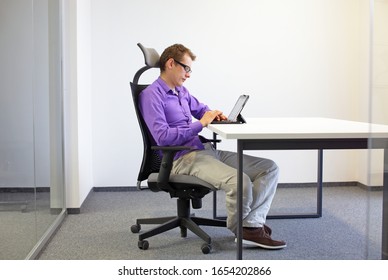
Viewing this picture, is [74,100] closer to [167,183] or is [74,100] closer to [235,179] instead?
[167,183]

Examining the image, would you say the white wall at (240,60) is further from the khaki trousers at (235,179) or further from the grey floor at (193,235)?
the khaki trousers at (235,179)

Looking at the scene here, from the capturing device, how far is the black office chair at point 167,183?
8.95 ft

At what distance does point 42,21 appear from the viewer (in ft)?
9.58

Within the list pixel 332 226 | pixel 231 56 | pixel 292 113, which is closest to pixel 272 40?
pixel 231 56

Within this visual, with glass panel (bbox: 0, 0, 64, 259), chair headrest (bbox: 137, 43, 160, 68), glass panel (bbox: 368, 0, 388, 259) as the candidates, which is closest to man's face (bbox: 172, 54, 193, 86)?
chair headrest (bbox: 137, 43, 160, 68)

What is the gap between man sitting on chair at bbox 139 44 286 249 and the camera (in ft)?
8.74

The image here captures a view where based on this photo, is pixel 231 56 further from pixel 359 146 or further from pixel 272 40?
pixel 359 146

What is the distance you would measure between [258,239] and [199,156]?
553mm

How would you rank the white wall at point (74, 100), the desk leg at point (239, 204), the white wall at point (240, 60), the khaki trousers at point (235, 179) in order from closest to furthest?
the desk leg at point (239, 204), the khaki trousers at point (235, 179), the white wall at point (74, 100), the white wall at point (240, 60)

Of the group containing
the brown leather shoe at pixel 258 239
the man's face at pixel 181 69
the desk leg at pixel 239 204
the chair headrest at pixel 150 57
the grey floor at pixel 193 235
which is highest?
the chair headrest at pixel 150 57

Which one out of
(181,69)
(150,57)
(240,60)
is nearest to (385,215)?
(181,69)

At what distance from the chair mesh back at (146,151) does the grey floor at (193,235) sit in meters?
0.43

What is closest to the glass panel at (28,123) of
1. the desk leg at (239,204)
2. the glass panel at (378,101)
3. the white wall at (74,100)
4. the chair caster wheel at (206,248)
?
the white wall at (74,100)

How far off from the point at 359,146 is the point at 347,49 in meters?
2.51
